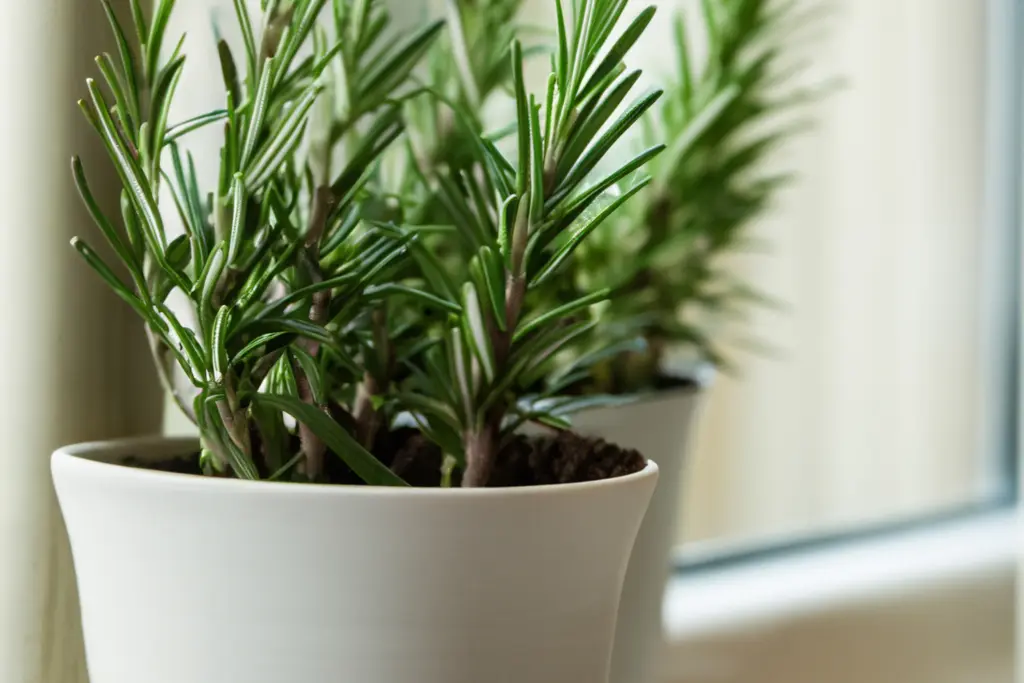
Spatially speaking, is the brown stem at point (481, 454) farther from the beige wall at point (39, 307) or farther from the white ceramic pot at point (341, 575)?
the beige wall at point (39, 307)

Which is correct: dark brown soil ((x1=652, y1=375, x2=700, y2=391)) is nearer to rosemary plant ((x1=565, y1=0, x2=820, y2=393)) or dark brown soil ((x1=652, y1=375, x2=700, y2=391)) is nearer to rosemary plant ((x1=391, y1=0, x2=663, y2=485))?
rosemary plant ((x1=565, y1=0, x2=820, y2=393))

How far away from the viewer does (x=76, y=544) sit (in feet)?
1.05

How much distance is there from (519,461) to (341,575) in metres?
0.12

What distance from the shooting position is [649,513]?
20.4 inches

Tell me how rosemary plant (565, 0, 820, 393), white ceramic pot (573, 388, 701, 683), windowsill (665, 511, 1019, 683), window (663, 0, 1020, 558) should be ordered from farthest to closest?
1. window (663, 0, 1020, 558)
2. windowsill (665, 511, 1019, 683)
3. rosemary plant (565, 0, 820, 393)
4. white ceramic pot (573, 388, 701, 683)

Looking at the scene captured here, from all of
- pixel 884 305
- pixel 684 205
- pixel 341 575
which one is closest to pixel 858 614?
pixel 884 305

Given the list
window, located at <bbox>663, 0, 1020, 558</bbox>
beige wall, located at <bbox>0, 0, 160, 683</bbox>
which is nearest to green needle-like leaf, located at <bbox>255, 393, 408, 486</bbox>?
beige wall, located at <bbox>0, 0, 160, 683</bbox>

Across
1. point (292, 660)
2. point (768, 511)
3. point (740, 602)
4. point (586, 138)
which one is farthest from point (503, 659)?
point (768, 511)

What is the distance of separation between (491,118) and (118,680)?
42 cm

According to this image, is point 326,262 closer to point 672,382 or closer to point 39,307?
point 39,307

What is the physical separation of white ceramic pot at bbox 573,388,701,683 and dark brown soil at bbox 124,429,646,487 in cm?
10

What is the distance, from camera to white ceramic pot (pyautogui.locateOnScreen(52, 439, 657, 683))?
0.28 metres

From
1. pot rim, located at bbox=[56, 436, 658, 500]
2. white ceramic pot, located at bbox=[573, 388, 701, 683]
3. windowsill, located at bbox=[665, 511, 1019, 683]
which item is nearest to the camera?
pot rim, located at bbox=[56, 436, 658, 500]

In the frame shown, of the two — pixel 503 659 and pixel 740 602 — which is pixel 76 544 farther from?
pixel 740 602
